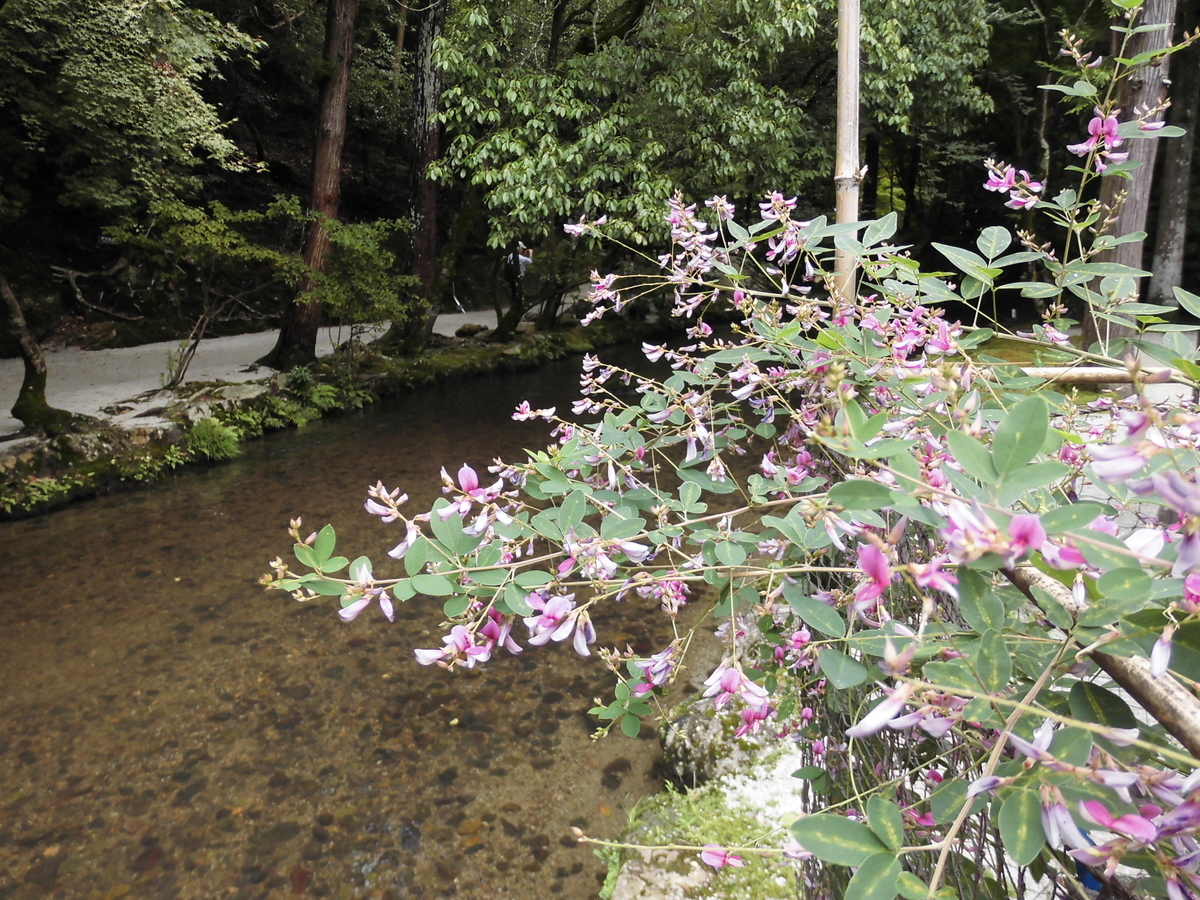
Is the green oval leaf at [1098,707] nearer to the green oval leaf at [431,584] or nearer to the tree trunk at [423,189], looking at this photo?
the green oval leaf at [431,584]

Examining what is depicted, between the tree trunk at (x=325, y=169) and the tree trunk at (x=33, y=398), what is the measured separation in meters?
2.88

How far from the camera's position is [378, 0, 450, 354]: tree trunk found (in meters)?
9.41

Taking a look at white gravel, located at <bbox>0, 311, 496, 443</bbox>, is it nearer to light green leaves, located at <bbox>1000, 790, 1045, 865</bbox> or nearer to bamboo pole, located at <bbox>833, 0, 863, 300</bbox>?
bamboo pole, located at <bbox>833, 0, 863, 300</bbox>

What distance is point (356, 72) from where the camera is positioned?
12.8 meters

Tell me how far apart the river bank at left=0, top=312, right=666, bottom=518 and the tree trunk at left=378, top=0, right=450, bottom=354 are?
0.45 m

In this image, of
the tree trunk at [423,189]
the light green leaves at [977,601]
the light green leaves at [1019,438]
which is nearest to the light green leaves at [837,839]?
the light green leaves at [977,601]

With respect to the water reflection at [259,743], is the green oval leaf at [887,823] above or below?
above

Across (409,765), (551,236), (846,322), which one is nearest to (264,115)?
(551,236)

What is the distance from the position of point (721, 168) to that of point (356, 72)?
28.8ft

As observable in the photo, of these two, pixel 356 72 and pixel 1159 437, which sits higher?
pixel 356 72

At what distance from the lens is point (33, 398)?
20.4 feet

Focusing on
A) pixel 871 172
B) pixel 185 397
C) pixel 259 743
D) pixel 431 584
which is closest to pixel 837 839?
pixel 431 584

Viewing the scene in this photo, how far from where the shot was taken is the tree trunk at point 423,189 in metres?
9.41

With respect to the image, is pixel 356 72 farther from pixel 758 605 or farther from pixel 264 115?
pixel 758 605
